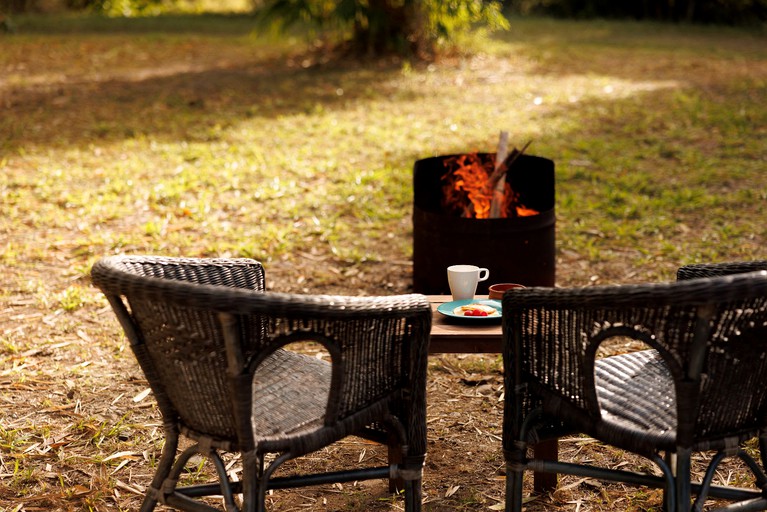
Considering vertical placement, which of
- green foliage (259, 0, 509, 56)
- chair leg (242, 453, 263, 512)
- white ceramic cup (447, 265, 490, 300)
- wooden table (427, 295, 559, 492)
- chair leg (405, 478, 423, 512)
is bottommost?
chair leg (405, 478, 423, 512)

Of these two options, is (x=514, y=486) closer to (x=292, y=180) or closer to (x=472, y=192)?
(x=472, y=192)

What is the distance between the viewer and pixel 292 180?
23.5 ft

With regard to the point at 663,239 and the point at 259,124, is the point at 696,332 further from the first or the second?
the point at 259,124

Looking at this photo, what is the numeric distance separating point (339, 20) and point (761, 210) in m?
6.51

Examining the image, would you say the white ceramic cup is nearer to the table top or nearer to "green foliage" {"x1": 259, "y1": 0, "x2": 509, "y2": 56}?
the table top

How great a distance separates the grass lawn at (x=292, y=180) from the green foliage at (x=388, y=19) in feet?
1.33

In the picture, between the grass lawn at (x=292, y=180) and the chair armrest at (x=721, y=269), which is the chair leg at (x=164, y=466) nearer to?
the grass lawn at (x=292, y=180)

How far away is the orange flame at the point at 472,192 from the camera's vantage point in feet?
14.2

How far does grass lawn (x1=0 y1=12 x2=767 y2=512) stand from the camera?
3819mm

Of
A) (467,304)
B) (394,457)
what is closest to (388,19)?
(467,304)

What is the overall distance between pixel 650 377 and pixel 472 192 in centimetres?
179

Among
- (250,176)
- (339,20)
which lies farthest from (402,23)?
(250,176)

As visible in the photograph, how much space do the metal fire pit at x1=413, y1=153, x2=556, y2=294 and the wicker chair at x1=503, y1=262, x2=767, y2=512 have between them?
137cm

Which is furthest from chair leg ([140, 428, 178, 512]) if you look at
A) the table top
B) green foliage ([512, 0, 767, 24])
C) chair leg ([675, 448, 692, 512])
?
green foliage ([512, 0, 767, 24])
